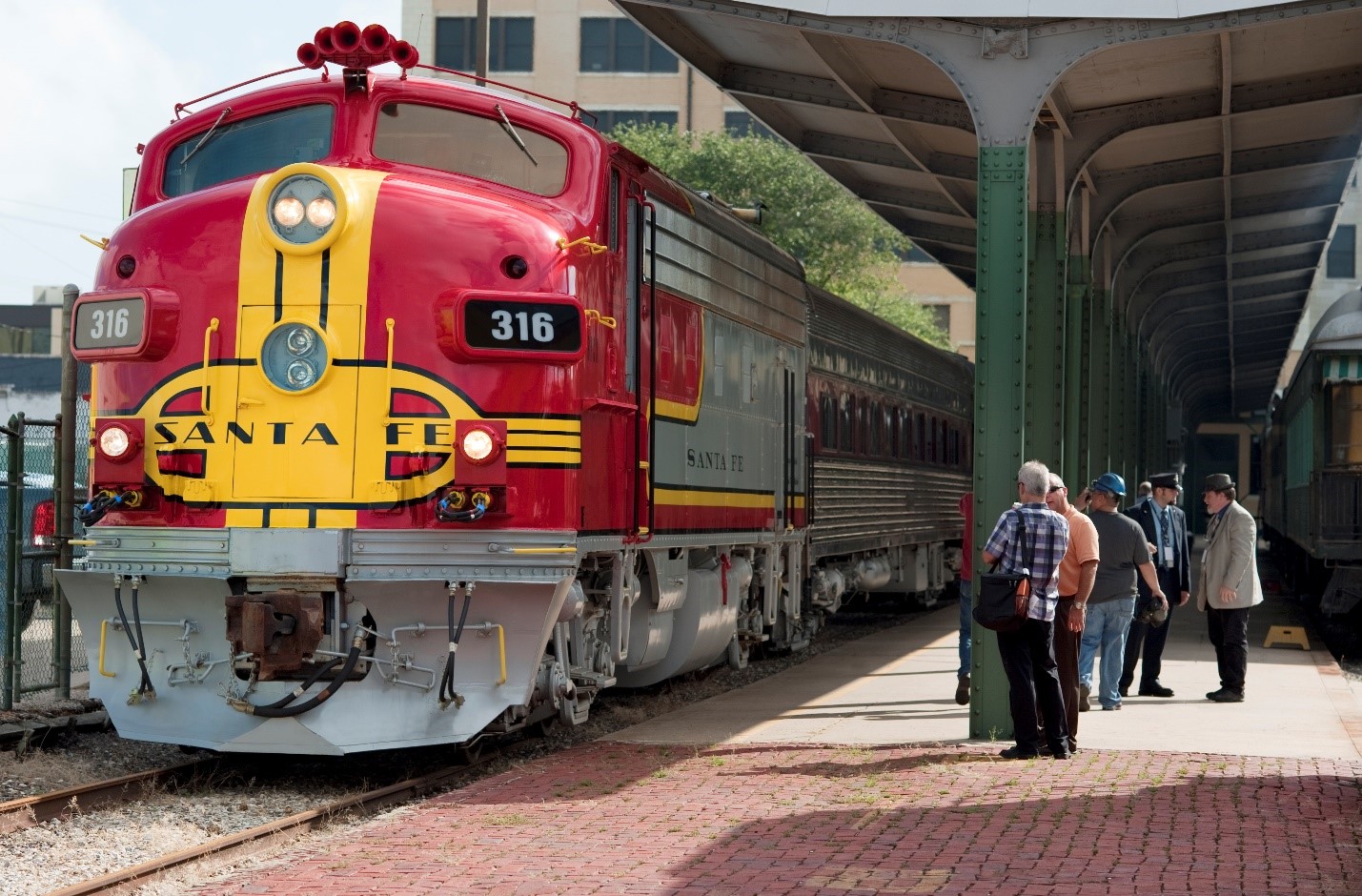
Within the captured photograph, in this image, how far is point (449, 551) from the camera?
8703mm

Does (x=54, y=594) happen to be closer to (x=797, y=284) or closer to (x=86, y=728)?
(x=86, y=728)

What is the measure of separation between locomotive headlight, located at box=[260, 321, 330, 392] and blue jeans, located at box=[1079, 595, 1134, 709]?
20.9ft

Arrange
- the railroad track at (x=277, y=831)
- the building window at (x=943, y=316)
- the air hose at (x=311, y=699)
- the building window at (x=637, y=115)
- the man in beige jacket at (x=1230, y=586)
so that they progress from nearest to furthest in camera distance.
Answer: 1. the railroad track at (x=277, y=831)
2. the air hose at (x=311, y=699)
3. the man in beige jacket at (x=1230, y=586)
4. the building window at (x=637, y=115)
5. the building window at (x=943, y=316)

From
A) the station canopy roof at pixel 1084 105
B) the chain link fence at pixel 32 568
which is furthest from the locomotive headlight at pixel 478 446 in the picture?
the station canopy roof at pixel 1084 105

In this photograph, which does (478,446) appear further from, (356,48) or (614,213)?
(356,48)

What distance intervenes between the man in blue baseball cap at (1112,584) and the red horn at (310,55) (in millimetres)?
6433

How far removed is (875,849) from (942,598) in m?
20.3

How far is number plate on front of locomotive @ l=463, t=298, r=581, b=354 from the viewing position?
890 centimetres

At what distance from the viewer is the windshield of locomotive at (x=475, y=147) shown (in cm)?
965

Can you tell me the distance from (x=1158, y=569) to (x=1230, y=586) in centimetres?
117

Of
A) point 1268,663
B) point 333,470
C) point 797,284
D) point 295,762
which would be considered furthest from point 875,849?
point 1268,663

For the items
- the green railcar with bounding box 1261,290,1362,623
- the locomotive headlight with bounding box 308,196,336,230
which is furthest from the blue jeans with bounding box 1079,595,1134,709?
the locomotive headlight with bounding box 308,196,336,230

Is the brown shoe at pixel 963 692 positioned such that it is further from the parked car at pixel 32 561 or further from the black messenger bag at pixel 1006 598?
the parked car at pixel 32 561

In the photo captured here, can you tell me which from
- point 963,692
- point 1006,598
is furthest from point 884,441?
point 1006,598
